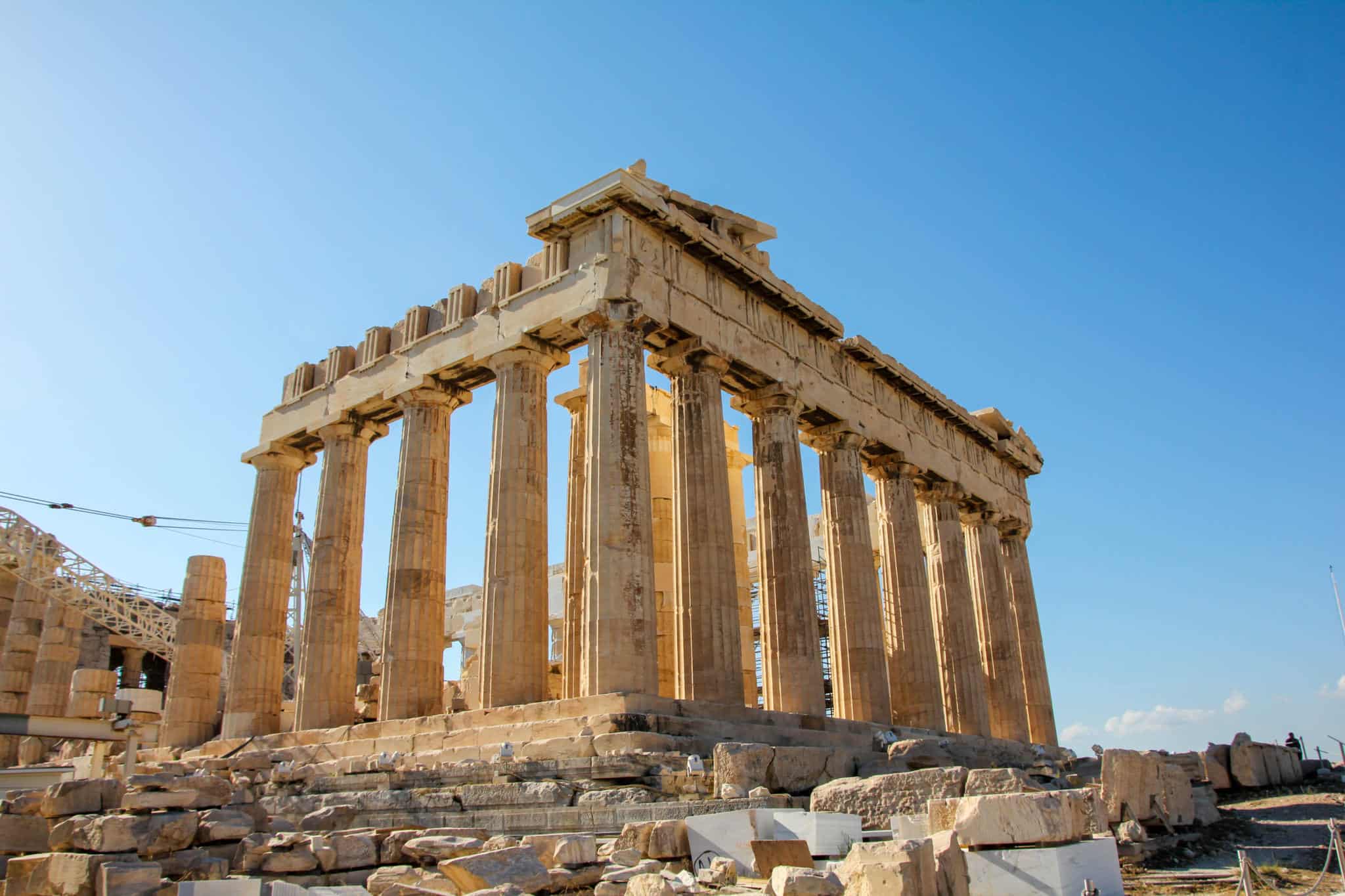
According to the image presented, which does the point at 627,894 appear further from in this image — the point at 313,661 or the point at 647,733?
the point at 313,661

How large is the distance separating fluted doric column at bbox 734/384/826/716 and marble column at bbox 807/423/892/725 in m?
2.10

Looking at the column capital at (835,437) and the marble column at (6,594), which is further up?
the column capital at (835,437)

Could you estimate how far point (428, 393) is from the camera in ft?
82.4

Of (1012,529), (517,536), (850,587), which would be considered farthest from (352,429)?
(1012,529)

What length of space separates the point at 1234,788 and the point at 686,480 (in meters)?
14.2

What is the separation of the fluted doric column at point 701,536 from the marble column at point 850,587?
4.97 meters

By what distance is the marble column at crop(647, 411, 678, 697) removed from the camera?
2552 cm

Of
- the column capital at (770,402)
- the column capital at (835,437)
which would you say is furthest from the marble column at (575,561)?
the column capital at (835,437)

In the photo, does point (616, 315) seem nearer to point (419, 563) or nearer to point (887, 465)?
point (419, 563)

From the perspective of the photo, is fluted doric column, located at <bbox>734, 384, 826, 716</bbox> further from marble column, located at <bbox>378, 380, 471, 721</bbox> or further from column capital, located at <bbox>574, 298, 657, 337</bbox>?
marble column, located at <bbox>378, 380, 471, 721</bbox>

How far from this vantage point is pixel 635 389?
20891 mm

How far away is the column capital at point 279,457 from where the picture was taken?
28.8 metres

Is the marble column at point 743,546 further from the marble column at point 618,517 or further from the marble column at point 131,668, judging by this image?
the marble column at point 131,668

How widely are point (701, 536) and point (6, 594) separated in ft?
88.5
